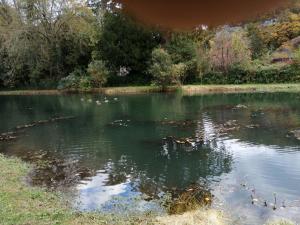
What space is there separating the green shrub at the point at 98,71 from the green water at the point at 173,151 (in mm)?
11108

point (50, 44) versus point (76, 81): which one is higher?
point (50, 44)

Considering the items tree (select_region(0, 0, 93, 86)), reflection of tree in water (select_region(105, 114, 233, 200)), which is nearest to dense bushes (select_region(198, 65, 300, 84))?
tree (select_region(0, 0, 93, 86))

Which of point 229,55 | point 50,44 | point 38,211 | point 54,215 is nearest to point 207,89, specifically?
point 229,55

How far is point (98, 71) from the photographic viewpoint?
38562 mm

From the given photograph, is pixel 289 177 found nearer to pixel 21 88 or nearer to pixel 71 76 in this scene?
pixel 71 76

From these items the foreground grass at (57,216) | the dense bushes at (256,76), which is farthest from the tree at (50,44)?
the foreground grass at (57,216)

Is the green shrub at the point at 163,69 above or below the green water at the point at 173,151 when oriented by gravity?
above

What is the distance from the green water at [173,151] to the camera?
9.51 m

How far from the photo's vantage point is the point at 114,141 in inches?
658

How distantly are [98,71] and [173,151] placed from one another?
25.4 m

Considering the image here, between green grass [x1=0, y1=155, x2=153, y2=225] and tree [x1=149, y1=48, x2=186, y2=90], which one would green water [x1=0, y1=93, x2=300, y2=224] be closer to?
green grass [x1=0, y1=155, x2=153, y2=225]

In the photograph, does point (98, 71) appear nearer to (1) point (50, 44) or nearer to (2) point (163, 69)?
(2) point (163, 69)

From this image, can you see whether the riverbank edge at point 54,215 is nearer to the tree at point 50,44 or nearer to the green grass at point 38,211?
the green grass at point 38,211

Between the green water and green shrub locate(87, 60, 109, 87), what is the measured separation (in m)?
11.1
